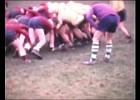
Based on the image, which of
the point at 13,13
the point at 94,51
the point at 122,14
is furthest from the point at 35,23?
the point at 122,14

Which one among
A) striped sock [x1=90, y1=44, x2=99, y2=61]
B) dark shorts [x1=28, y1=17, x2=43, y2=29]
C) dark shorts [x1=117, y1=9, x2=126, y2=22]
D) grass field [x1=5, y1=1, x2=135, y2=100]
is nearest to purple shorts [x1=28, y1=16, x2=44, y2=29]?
dark shorts [x1=28, y1=17, x2=43, y2=29]

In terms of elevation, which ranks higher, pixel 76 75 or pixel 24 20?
pixel 24 20

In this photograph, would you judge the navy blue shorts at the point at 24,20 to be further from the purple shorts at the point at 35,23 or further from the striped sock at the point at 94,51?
the striped sock at the point at 94,51

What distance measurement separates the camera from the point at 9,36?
154 centimetres

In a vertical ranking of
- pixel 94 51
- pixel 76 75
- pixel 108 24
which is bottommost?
pixel 76 75

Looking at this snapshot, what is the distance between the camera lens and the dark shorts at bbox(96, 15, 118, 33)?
1.54m

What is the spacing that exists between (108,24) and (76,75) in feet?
0.91

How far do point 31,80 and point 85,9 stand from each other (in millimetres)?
419

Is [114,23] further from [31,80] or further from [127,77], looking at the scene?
[31,80]

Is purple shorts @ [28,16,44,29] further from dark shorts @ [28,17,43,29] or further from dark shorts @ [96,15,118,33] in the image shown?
dark shorts @ [96,15,118,33]

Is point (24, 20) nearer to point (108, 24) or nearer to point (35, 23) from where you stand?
point (35, 23)

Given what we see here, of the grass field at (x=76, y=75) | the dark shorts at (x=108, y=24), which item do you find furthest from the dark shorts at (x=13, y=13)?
the dark shorts at (x=108, y=24)

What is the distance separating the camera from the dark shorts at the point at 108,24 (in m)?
1.54
